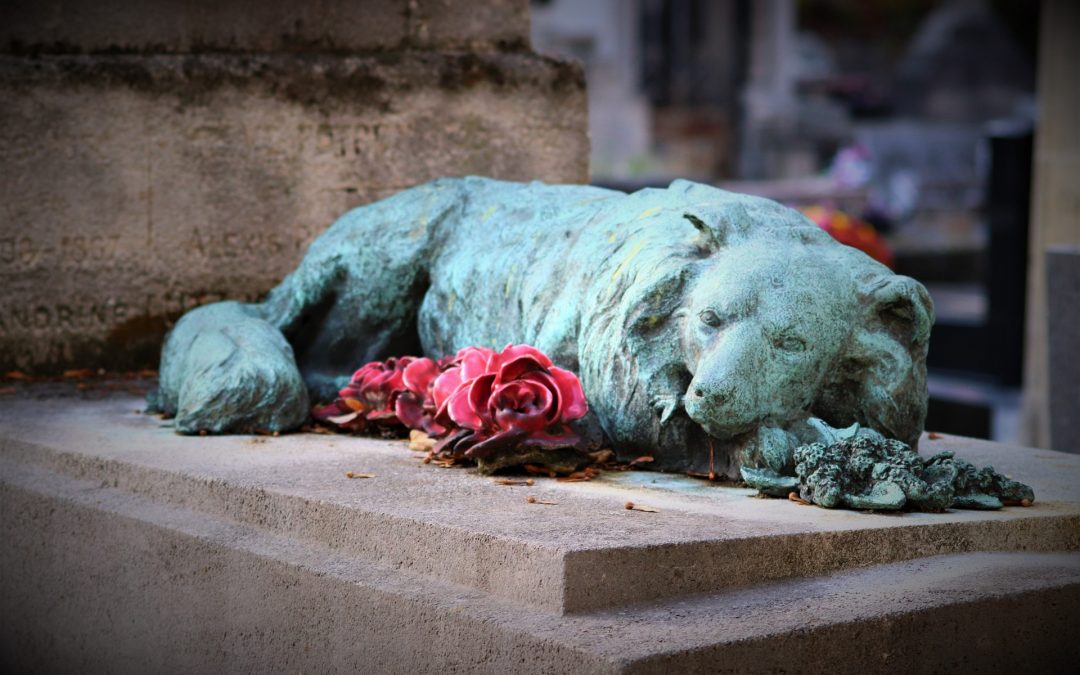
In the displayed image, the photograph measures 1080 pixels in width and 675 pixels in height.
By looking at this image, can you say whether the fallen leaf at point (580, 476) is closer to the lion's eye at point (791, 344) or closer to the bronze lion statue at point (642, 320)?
the bronze lion statue at point (642, 320)

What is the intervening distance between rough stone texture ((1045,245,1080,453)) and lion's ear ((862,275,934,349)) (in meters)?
2.84

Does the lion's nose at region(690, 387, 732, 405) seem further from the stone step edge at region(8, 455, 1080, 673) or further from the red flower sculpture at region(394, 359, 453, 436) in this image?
the red flower sculpture at region(394, 359, 453, 436)

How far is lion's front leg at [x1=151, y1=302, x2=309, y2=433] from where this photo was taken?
15.2ft

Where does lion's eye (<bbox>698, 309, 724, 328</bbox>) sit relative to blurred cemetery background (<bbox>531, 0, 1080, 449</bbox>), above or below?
below

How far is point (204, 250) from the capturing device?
6.07 meters

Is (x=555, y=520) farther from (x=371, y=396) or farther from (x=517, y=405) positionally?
(x=371, y=396)

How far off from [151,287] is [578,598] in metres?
3.41

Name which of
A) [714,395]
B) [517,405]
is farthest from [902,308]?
[517,405]

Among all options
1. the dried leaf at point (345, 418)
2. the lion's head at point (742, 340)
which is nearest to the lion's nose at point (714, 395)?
the lion's head at point (742, 340)

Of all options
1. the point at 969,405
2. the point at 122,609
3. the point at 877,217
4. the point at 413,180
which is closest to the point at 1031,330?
the point at 969,405

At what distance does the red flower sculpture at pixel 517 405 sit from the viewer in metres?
3.90

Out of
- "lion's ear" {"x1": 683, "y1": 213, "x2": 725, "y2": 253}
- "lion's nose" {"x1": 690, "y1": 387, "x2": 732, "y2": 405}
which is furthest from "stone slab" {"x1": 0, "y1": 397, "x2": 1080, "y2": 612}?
"lion's ear" {"x1": 683, "y1": 213, "x2": 725, "y2": 253}

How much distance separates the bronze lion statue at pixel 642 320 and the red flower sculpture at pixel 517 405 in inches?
6.5

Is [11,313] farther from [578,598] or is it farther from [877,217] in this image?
[877,217]
